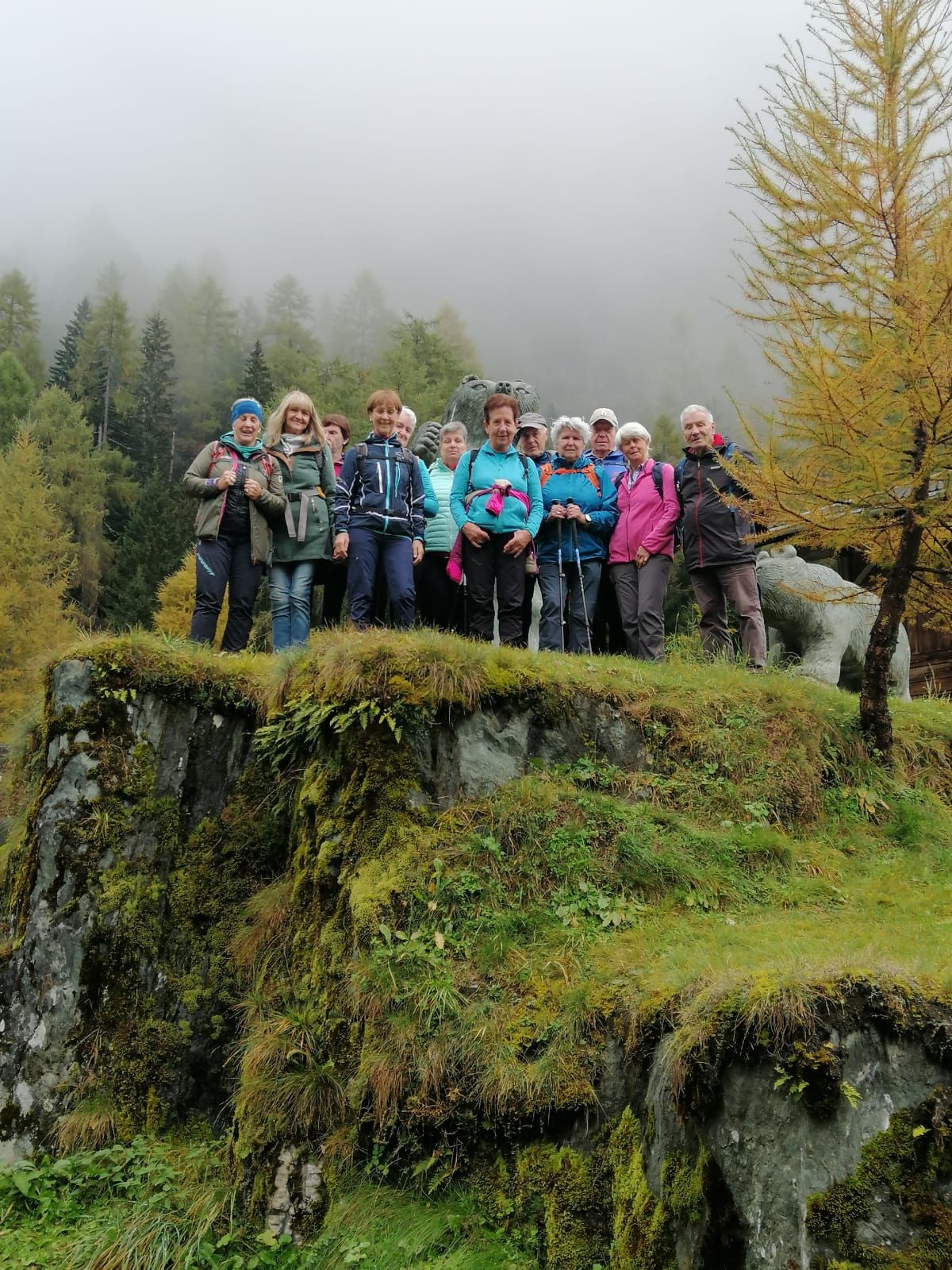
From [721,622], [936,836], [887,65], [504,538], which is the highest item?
[887,65]

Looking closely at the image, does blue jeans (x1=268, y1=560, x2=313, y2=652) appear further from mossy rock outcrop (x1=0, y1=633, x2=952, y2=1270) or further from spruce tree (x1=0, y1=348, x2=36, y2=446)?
spruce tree (x1=0, y1=348, x2=36, y2=446)

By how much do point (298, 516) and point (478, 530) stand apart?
1.48m

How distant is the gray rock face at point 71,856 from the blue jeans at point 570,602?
2.69 metres

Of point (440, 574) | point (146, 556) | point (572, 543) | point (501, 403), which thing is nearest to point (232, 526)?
point (440, 574)

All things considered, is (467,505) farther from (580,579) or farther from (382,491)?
(580,579)

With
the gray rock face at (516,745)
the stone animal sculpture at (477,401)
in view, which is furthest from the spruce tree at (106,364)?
the gray rock face at (516,745)

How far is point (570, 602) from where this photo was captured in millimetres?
8172

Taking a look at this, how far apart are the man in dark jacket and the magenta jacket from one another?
115 mm

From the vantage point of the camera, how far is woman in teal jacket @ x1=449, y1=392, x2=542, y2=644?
736cm

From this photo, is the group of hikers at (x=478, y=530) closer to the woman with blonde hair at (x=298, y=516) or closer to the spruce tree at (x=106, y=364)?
the woman with blonde hair at (x=298, y=516)

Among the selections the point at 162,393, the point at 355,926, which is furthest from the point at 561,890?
the point at 162,393

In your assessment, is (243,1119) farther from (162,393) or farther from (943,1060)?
(162,393)

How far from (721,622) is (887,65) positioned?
4160 millimetres

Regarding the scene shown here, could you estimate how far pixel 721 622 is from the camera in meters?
8.01
